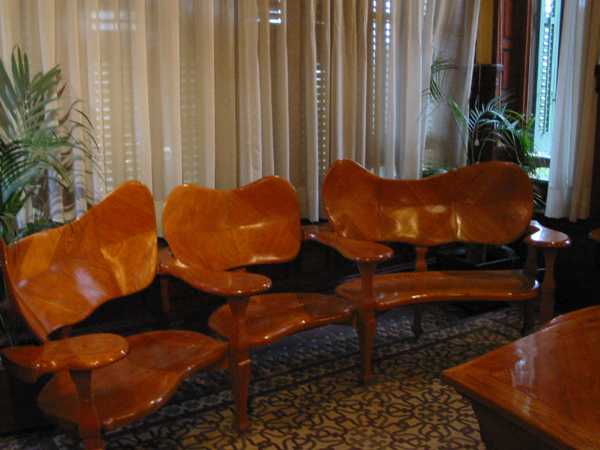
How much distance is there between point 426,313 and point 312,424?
1.43m

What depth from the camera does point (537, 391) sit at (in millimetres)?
1432

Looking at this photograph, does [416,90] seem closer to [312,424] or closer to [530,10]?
[530,10]

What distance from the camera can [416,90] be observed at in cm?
340

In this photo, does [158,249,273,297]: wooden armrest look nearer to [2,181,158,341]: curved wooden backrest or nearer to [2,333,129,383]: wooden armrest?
[2,181,158,341]: curved wooden backrest

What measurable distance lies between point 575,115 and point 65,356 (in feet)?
9.90

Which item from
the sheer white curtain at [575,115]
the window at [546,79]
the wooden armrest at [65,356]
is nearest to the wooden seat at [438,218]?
the sheer white curtain at [575,115]

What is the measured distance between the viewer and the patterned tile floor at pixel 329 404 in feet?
6.66

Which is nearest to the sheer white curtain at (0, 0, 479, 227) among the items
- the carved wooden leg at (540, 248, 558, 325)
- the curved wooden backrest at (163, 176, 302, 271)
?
the curved wooden backrest at (163, 176, 302, 271)

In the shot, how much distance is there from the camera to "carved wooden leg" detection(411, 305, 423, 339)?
2889 mm

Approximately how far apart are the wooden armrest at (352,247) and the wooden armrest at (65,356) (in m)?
1.07

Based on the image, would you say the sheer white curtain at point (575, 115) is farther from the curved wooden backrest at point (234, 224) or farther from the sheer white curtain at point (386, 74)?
the curved wooden backrest at point (234, 224)

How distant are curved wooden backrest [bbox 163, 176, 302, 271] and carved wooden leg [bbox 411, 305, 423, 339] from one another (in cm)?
77

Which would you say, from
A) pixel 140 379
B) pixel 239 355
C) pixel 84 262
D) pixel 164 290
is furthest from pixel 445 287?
pixel 84 262

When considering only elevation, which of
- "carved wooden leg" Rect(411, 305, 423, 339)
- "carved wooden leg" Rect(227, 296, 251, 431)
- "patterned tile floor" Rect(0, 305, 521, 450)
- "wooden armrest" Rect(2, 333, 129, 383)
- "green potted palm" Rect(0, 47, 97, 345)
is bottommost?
"patterned tile floor" Rect(0, 305, 521, 450)
